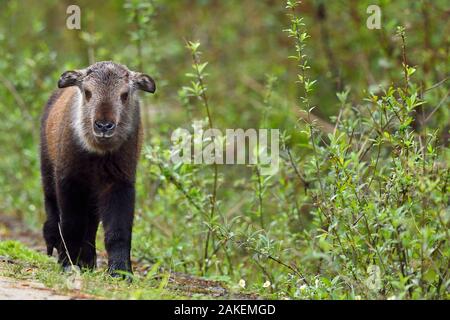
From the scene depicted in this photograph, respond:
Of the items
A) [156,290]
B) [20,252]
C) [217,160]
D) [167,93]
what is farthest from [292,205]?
[167,93]

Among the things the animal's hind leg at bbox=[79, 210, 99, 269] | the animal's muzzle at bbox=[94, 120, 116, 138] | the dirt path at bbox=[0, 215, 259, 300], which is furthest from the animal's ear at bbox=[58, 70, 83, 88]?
the dirt path at bbox=[0, 215, 259, 300]

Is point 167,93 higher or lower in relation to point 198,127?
higher

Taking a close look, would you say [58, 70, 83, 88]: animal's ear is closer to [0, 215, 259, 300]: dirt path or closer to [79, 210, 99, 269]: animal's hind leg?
[79, 210, 99, 269]: animal's hind leg

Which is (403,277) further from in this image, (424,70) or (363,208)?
(424,70)

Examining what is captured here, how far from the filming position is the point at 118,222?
7.97 metres

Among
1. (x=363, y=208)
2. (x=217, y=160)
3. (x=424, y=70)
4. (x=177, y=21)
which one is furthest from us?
(x=177, y=21)

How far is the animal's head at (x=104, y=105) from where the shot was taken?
7.61m

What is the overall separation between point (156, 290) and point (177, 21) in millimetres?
14545

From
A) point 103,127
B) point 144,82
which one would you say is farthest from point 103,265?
point 103,127

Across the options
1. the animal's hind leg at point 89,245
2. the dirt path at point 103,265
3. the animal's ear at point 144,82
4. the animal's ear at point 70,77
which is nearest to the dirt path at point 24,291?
the dirt path at point 103,265

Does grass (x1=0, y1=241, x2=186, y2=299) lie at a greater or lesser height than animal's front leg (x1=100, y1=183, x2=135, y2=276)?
lesser

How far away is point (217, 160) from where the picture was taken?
9523 mm

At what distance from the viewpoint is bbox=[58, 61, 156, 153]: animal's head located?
761cm
